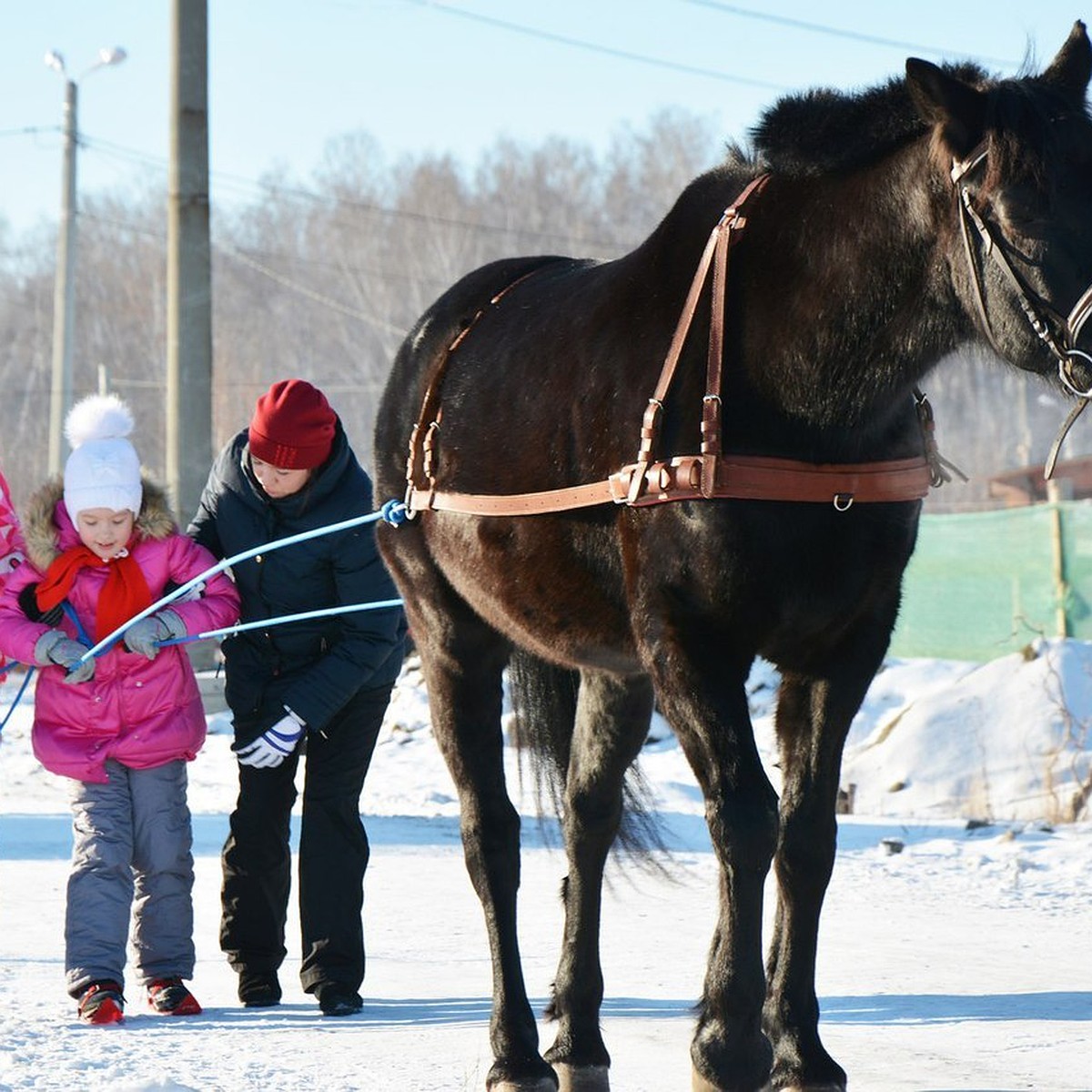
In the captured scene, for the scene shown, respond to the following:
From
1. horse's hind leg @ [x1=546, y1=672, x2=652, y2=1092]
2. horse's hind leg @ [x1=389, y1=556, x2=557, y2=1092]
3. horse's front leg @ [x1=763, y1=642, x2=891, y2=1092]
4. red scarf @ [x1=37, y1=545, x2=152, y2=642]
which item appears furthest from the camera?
red scarf @ [x1=37, y1=545, x2=152, y2=642]

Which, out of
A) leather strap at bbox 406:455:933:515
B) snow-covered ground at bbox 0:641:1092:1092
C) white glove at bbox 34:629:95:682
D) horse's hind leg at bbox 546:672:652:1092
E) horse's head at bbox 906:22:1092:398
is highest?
horse's head at bbox 906:22:1092:398

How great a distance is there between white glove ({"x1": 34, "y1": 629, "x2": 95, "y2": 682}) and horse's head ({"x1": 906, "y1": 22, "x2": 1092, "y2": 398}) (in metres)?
2.68

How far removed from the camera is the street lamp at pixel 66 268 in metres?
21.9

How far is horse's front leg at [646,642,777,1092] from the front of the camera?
3387mm

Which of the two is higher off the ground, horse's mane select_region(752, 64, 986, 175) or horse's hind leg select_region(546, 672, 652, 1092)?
horse's mane select_region(752, 64, 986, 175)

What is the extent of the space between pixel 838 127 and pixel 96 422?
2.52 meters

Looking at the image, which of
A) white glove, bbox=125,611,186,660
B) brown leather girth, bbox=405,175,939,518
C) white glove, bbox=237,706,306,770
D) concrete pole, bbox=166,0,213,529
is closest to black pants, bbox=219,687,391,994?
white glove, bbox=237,706,306,770

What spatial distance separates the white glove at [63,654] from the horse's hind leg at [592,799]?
135 centimetres

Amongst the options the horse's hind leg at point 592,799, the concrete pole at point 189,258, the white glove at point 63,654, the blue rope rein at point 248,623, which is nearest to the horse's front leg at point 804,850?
the horse's hind leg at point 592,799

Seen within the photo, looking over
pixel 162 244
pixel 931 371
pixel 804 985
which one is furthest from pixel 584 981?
pixel 162 244

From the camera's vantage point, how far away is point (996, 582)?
551 inches

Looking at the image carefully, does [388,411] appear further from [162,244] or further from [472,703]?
[162,244]

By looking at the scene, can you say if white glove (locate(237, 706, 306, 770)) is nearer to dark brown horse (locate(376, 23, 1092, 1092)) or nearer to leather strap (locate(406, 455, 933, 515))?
dark brown horse (locate(376, 23, 1092, 1092))

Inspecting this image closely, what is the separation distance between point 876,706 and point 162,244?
4888 centimetres
